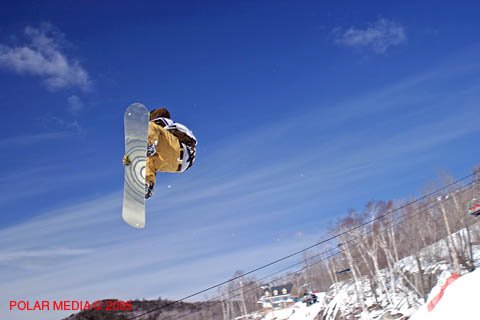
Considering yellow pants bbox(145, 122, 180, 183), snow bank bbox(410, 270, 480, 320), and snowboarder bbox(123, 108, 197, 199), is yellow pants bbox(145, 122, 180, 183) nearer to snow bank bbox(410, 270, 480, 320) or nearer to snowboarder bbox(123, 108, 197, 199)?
snowboarder bbox(123, 108, 197, 199)

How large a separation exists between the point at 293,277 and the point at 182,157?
69.8m

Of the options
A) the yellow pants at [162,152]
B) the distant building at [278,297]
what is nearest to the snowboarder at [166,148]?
the yellow pants at [162,152]

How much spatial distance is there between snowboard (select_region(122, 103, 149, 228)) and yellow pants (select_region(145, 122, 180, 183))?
0.16 metres

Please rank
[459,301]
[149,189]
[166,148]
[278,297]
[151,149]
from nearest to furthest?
[151,149], [166,148], [149,189], [459,301], [278,297]

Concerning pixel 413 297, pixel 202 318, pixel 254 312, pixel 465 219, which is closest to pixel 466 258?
pixel 465 219

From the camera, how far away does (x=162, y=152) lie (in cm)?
691

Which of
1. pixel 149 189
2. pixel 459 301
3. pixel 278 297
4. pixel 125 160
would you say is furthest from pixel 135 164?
pixel 278 297

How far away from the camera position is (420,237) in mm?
44812

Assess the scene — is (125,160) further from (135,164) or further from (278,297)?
(278,297)

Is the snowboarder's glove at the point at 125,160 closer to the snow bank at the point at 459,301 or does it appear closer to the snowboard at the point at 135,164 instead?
the snowboard at the point at 135,164

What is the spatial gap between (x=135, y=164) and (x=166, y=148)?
1.85ft

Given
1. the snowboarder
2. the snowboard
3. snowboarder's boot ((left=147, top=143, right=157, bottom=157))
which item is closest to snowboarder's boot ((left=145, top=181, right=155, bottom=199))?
the snowboarder

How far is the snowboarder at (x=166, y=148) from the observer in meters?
6.74

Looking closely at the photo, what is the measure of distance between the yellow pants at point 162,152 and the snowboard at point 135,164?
16 cm
